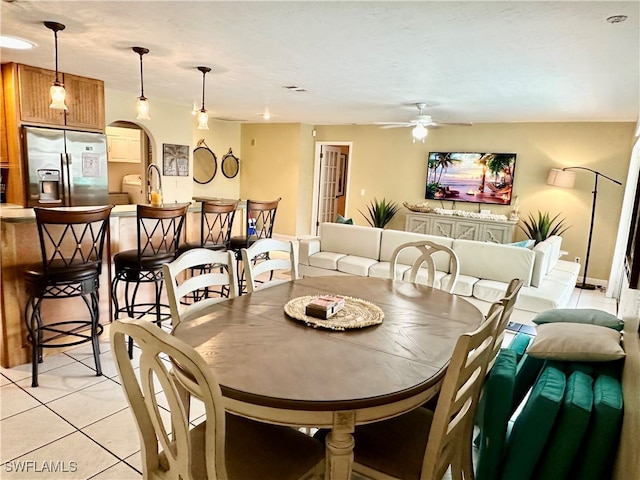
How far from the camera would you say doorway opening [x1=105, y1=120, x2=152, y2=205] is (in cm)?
688

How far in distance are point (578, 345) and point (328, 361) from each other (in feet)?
3.46

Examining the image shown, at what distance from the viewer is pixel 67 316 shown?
3227mm

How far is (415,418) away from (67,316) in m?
2.81

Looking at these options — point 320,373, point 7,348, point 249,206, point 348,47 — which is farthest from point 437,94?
point 7,348

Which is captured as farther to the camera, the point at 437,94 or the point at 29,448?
the point at 437,94

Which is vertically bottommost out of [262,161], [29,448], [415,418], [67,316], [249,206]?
[29,448]

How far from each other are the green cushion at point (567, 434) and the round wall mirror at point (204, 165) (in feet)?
24.4

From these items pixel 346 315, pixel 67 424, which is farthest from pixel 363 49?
pixel 67 424

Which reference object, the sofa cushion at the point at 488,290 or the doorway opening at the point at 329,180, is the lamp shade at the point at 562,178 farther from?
the doorway opening at the point at 329,180

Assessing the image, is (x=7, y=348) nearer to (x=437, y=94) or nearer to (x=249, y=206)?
(x=249, y=206)

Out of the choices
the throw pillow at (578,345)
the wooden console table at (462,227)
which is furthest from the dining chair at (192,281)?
the wooden console table at (462,227)

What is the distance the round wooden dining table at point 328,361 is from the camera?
4.10 feet

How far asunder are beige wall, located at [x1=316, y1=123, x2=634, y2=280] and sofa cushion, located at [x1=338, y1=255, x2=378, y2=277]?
3124 mm

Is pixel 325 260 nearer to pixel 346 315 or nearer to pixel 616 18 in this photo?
pixel 346 315
